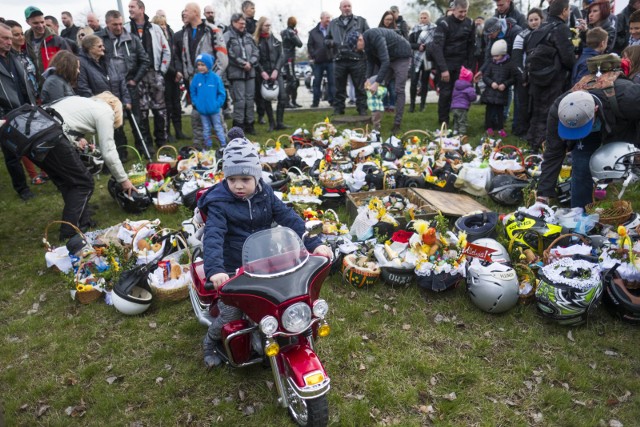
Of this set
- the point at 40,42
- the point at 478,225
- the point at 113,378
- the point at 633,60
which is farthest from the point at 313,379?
the point at 40,42

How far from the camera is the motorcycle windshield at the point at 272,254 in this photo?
2.41m

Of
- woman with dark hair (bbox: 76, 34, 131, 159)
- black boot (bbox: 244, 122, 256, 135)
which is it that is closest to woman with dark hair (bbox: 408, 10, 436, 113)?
black boot (bbox: 244, 122, 256, 135)

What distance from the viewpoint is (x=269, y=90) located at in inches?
367

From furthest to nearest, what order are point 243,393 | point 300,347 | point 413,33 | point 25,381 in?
point 413,33, point 25,381, point 243,393, point 300,347

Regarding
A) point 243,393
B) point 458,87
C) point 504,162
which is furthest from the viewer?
point 458,87

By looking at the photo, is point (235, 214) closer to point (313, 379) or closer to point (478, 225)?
point (313, 379)

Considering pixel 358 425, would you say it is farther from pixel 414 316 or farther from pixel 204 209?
pixel 204 209

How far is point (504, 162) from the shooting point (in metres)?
6.06

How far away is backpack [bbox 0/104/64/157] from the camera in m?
4.43

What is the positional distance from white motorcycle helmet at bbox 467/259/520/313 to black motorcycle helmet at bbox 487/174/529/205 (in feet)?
6.56

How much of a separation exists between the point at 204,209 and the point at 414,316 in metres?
1.96

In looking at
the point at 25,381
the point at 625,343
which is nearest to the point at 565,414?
the point at 625,343

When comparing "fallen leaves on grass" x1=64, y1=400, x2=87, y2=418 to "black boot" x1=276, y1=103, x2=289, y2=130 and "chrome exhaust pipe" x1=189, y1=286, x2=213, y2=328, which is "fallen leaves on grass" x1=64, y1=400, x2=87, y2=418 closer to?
"chrome exhaust pipe" x1=189, y1=286, x2=213, y2=328

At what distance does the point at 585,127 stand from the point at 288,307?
3271 mm
